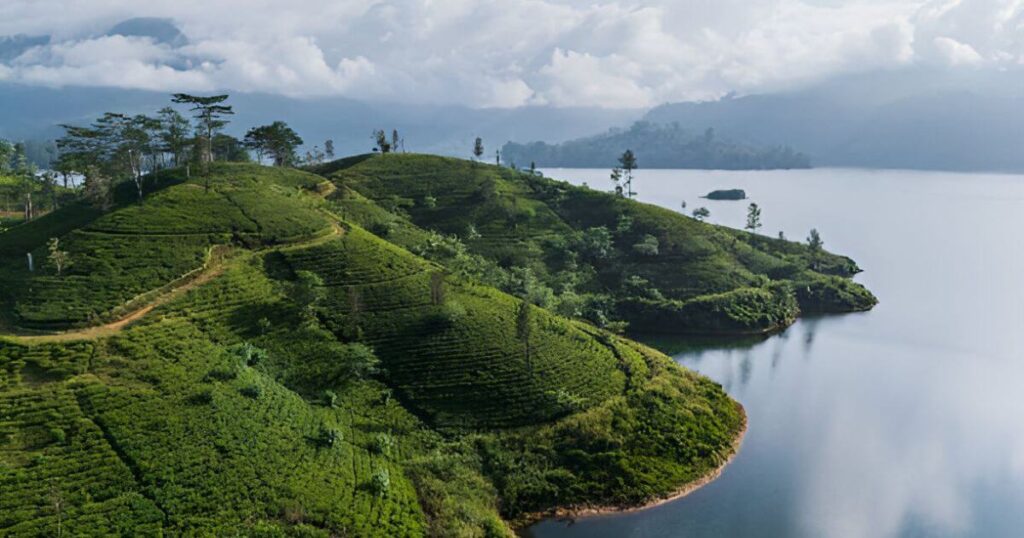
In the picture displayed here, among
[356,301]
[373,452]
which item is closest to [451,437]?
[373,452]

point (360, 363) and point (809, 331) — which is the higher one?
point (360, 363)

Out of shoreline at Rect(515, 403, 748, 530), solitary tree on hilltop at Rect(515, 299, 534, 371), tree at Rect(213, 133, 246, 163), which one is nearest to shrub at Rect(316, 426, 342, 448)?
shoreline at Rect(515, 403, 748, 530)

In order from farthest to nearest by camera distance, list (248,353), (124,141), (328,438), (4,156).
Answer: (4,156) < (124,141) < (248,353) < (328,438)

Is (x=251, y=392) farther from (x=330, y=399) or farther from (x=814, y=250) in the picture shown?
(x=814, y=250)

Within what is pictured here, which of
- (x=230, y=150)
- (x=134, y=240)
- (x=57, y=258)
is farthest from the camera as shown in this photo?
(x=230, y=150)

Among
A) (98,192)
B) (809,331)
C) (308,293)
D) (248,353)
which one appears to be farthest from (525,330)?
(809,331)

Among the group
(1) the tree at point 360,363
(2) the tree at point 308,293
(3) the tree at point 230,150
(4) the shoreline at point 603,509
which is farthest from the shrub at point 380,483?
(3) the tree at point 230,150

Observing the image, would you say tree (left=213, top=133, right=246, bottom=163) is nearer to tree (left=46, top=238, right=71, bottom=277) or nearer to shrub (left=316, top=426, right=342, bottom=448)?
tree (left=46, top=238, right=71, bottom=277)
